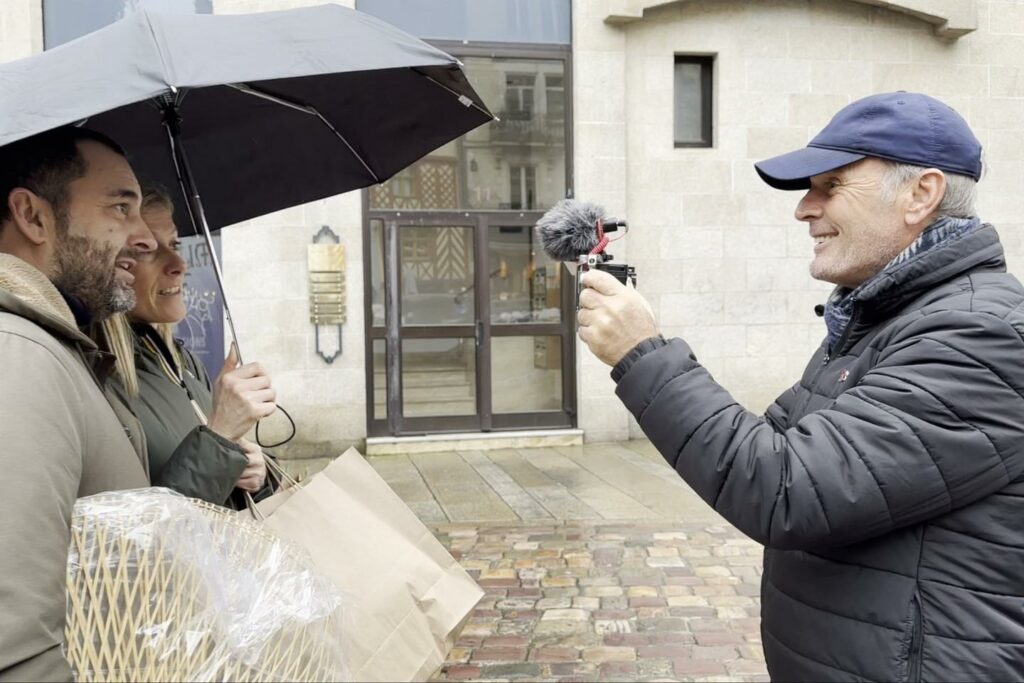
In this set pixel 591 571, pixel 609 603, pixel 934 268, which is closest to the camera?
pixel 934 268

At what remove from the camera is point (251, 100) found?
9.88 ft

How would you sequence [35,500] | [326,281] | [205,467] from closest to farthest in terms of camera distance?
[35,500] → [205,467] → [326,281]

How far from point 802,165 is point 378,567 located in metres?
1.24

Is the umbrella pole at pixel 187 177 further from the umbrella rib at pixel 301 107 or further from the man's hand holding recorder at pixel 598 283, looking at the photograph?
the man's hand holding recorder at pixel 598 283

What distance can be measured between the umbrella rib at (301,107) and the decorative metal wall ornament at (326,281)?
639 centimetres

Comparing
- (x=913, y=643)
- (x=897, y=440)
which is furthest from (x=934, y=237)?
(x=913, y=643)

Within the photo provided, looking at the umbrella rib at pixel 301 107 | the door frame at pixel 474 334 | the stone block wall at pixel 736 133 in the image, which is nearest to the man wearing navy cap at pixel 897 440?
the umbrella rib at pixel 301 107

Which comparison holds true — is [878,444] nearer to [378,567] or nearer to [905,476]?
[905,476]

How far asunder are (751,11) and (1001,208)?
3982 millimetres

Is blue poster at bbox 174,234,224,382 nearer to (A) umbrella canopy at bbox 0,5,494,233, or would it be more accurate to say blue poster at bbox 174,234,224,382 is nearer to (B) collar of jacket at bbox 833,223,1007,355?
(A) umbrella canopy at bbox 0,5,494,233

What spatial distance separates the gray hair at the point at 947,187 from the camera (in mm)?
1812

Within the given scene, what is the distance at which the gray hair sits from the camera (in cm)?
181

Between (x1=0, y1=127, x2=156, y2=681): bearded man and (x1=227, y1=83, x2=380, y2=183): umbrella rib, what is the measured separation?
0.66 meters

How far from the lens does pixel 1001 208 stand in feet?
35.3
